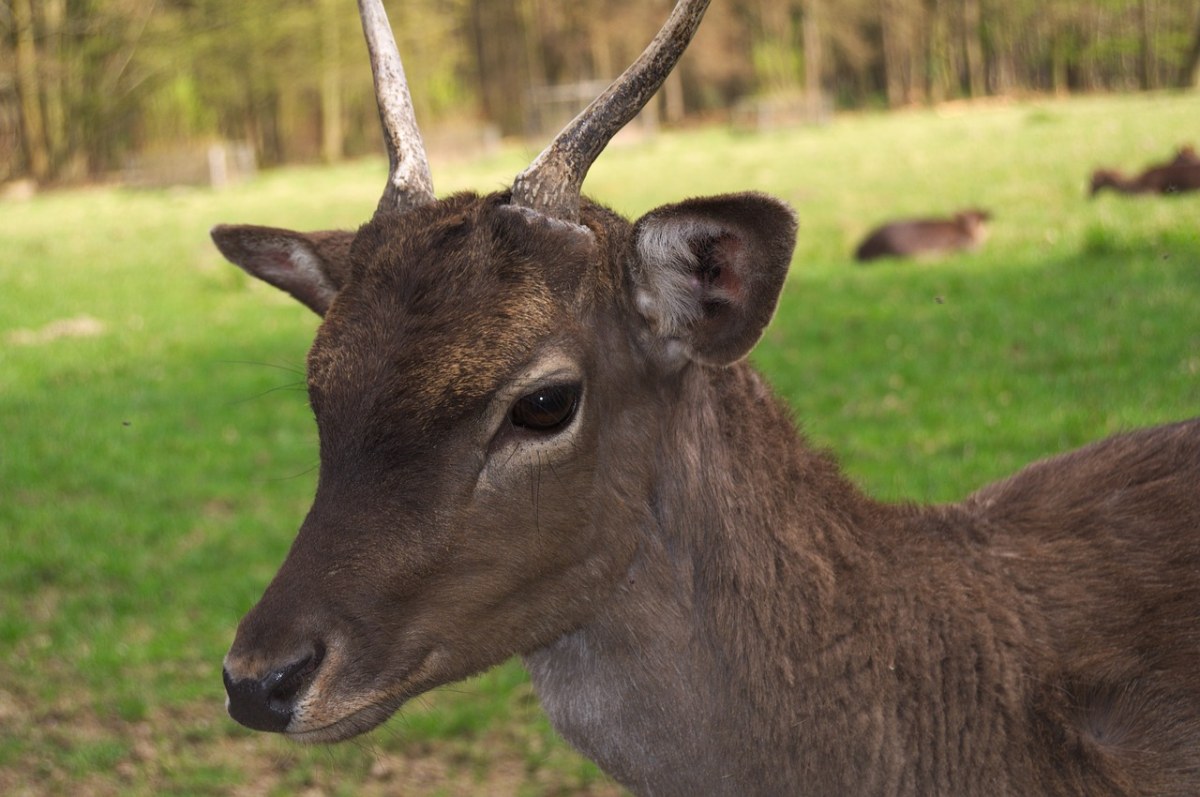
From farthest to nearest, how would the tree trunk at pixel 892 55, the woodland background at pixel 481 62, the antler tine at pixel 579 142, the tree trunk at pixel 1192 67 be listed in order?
the tree trunk at pixel 892 55, the tree trunk at pixel 1192 67, the woodland background at pixel 481 62, the antler tine at pixel 579 142

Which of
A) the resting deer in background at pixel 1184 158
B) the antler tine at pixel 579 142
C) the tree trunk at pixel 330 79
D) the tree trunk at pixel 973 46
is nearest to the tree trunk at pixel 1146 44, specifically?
the tree trunk at pixel 973 46

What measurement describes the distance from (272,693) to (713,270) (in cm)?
141

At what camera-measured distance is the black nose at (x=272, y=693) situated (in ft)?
8.66

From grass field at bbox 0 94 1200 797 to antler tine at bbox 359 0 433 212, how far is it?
28.8 inches

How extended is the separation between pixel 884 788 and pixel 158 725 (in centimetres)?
393

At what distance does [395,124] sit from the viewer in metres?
3.48

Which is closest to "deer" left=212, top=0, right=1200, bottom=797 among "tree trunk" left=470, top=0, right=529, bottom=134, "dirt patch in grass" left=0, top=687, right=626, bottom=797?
"dirt patch in grass" left=0, top=687, right=626, bottom=797

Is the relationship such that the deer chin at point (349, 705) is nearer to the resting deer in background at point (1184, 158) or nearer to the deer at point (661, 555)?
the deer at point (661, 555)

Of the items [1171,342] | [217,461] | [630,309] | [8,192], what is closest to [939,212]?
[1171,342]

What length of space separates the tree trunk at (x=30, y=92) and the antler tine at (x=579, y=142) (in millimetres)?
39050

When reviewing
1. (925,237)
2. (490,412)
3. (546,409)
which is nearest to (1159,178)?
(925,237)

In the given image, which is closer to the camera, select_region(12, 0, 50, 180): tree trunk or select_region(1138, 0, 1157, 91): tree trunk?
select_region(12, 0, 50, 180): tree trunk

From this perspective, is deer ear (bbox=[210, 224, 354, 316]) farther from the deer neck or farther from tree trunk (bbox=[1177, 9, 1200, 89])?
tree trunk (bbox=[1177, 9, 1200, 89])

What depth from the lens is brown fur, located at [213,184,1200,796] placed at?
9.20 ft
